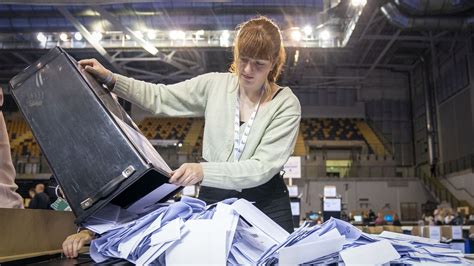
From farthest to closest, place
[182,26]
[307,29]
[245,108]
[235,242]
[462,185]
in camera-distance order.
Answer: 1. [462,185]
2. [182,26]
3. [307,29]
4. [245,108]
5. [235,242]

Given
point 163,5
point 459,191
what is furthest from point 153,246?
point 459,191

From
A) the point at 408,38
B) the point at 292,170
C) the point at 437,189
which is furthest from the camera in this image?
the point at 437,189

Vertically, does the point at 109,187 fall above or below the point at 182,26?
below

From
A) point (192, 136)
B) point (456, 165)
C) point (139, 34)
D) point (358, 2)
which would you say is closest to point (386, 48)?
point (456, 165)

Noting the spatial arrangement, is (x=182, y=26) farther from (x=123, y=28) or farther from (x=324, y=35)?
(x=324, y=35)

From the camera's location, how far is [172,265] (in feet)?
2.28

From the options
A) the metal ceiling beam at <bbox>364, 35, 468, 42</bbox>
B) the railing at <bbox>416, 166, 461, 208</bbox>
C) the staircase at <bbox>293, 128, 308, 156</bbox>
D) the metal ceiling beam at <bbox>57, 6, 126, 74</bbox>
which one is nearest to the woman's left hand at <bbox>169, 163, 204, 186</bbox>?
the metal ceiling beam at <bbox>57, 6, 126, 74</bbox>

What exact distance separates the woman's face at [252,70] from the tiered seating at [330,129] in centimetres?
1700

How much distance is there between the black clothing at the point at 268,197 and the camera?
124cm

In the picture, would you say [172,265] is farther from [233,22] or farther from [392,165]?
[392,165]

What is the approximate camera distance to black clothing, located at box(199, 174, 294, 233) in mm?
1240

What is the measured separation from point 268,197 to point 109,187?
56cm

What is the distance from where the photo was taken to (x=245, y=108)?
1.21m

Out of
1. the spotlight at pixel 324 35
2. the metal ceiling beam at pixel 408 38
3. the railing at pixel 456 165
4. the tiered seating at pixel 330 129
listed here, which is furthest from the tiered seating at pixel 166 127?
the railing at pixel 456 165
